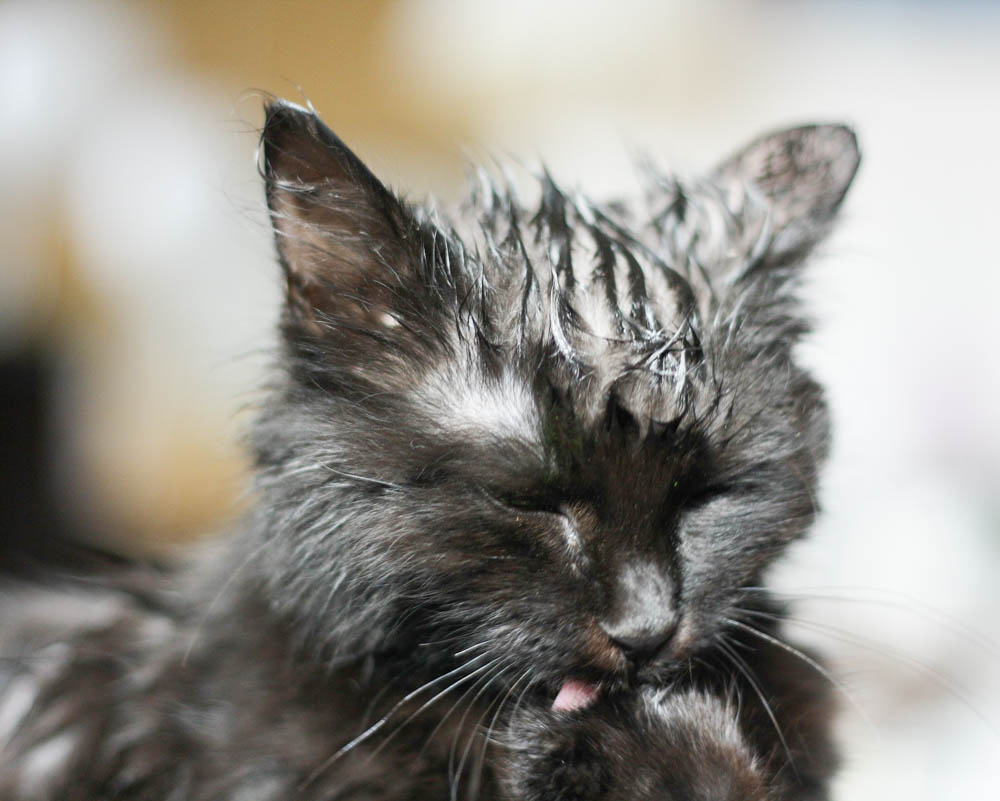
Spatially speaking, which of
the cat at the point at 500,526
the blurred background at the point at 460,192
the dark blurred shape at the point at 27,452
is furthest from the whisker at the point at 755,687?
the dark blurred shape at the point at 27,452

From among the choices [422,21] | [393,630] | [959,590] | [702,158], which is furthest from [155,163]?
[959,590]

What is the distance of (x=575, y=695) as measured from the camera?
1.75 ft

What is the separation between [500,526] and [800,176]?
387 millimetres

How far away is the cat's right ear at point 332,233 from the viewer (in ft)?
1.75

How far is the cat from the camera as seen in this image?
52 cm

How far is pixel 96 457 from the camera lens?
1.53m

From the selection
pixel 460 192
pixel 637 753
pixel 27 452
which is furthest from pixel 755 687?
pixel 27 452

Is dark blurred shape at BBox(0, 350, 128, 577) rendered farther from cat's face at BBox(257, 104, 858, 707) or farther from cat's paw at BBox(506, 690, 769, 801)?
cat's paw at BBox(506, 690, 769, 801)

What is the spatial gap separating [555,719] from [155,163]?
117cm

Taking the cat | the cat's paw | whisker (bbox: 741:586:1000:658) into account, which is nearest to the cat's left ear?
the cat

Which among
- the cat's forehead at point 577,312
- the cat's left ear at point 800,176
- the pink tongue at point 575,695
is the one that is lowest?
the pink tongue at point 575,695

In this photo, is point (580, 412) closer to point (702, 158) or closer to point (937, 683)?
point (937, 683)

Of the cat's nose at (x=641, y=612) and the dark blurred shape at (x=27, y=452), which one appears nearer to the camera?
the cat's nose at (x=641, y=612)

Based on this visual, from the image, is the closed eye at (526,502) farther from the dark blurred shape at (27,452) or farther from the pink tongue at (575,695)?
the dark blurred shape at (27,452)
